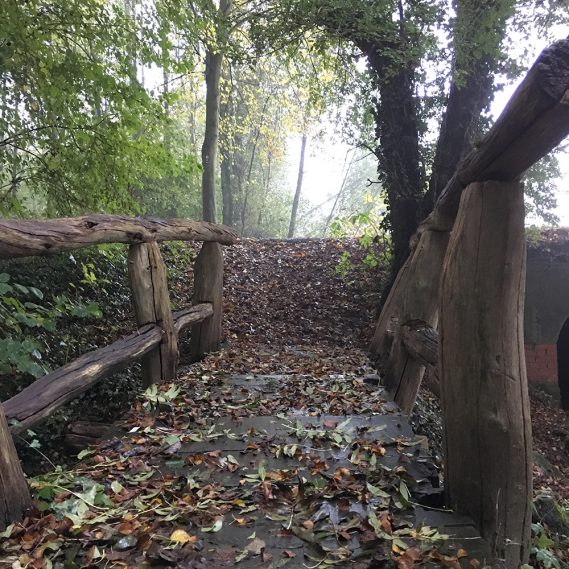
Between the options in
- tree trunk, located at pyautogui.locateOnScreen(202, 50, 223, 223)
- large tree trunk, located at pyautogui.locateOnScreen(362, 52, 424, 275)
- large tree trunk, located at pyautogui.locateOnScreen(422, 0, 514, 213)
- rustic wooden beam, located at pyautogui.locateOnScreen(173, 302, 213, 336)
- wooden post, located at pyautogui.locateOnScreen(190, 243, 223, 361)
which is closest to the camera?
rustic wooden beam, located at pyautogui.locateOnScreen(173, 302, 213, 336)

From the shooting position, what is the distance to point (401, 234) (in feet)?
21.1

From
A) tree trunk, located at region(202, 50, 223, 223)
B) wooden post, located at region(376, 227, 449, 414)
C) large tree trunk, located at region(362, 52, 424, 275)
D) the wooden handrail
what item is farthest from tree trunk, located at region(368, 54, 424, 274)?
tree trunk, located at region(202, 50, 223, 223)

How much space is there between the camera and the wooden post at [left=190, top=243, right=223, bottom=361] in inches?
201

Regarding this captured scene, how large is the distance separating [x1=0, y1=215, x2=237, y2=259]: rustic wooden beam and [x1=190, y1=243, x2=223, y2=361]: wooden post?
758 mm

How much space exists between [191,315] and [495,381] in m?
3.00

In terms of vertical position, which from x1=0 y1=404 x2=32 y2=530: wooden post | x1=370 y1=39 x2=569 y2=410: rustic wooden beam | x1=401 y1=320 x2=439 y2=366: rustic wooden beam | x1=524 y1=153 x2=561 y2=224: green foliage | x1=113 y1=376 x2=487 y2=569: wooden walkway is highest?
x1=524 y1=153 x2=561 y2=224: green foliage

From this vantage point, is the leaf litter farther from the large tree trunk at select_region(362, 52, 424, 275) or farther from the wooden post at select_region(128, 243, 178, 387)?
the large tree trunk at select_region(362, 52, 424, 275)

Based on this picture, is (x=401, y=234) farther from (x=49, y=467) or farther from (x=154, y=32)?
(x=49, y=467)

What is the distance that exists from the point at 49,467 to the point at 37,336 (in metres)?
1.49

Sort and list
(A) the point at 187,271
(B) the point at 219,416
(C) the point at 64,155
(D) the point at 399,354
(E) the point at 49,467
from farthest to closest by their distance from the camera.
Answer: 1. (A) the point at 187,271
2. (C) the point at 64,155
3. (E) the point at 49,467
4. (D) the point at 399,354
5. (B) the point at 219,416

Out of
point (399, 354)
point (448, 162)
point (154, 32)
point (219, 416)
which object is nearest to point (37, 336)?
point (219, 416)

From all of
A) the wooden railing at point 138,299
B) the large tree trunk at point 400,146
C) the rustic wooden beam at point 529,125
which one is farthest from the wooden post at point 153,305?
the large tree trunk at point 400,146

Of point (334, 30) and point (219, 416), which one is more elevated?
point (334, 30)

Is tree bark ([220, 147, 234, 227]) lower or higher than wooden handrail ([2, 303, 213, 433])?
higher
